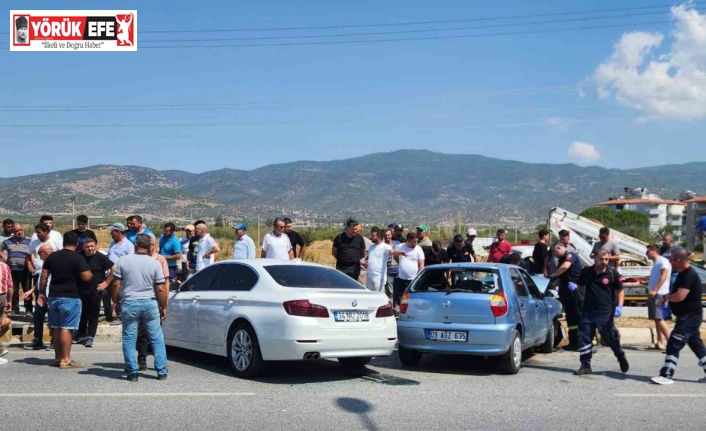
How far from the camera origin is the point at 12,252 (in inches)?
570

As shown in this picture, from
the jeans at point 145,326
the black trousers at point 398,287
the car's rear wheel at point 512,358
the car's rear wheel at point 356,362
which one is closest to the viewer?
the jeans at point 145,326

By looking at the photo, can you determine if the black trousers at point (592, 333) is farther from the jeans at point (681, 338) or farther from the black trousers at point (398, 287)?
the black trousers at point (398, 287)

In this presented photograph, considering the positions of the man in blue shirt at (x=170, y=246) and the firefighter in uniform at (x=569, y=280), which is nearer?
the firefighter in uniform at (x=569, y=280)

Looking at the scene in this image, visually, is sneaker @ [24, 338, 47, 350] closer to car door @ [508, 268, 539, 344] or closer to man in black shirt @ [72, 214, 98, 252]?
man in black shirt @ [72, 214, 98, 252]

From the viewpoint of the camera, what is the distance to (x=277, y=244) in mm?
14367

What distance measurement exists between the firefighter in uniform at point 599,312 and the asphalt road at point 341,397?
12.1 inches

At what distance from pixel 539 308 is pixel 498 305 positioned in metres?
1.66

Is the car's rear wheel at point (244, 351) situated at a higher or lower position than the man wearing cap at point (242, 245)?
lower

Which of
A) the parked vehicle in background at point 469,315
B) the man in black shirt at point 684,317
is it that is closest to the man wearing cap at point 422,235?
the parked vehicle in background at point 469,315

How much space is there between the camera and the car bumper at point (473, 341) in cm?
977

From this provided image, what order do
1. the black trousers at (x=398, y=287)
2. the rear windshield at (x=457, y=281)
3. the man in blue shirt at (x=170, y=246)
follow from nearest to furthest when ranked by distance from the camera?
the rear windshield at (x=457, y=281), the black trousers at (x=398, y=287), the man in blue shirt at (x=170, y=246)

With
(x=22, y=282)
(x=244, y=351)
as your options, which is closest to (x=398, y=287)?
(x=244, y=351)

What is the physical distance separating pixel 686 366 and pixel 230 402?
7091mm

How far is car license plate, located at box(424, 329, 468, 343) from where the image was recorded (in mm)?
9930
